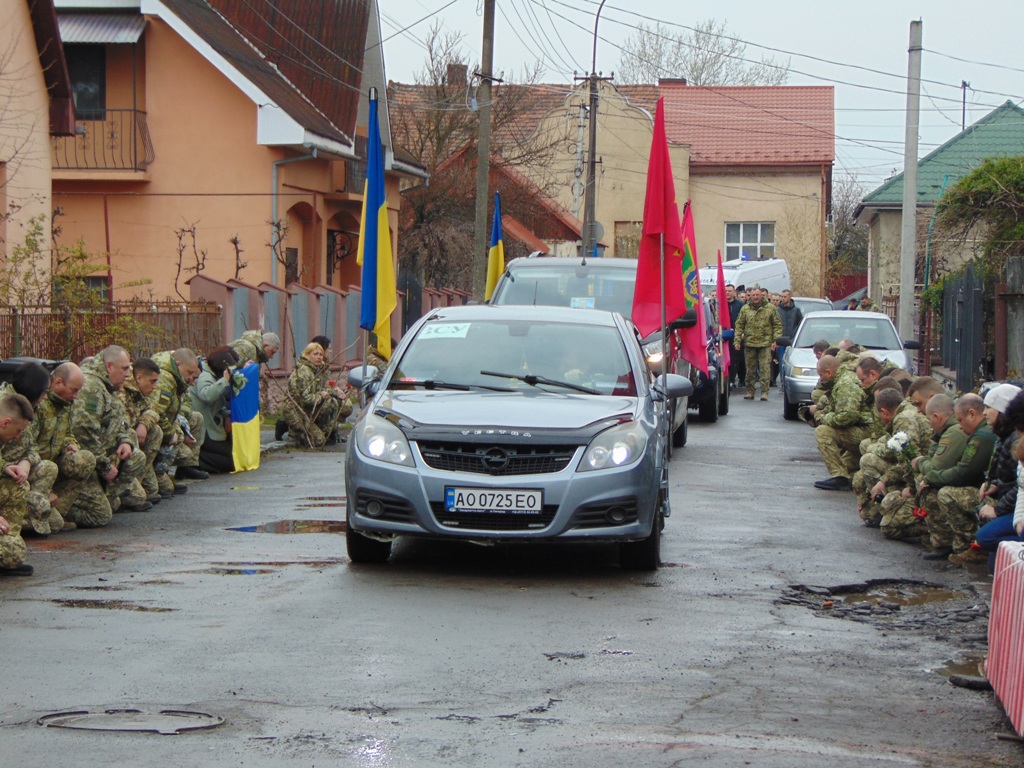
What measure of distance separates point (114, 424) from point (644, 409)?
447cm

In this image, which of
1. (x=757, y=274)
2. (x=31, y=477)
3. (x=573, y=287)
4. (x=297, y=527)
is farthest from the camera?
(x=757, y=274)

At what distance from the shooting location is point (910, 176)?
27.7 m

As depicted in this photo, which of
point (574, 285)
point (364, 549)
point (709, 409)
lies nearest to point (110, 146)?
point (709, 409)

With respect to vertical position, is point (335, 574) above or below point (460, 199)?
below

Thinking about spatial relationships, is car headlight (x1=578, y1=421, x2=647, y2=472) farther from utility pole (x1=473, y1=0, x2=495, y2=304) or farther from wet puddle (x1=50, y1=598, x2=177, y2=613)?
utility pole (x1=473, y1=0, x2=495, y2=304)

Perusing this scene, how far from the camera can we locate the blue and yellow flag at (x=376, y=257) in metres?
16.4

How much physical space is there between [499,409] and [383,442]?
0.73m

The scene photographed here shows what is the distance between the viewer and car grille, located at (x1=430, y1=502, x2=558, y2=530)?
29.6 feet

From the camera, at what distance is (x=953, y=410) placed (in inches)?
422

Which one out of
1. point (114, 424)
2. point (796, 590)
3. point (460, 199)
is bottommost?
point (796, 590)

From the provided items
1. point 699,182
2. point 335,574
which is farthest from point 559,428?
point 699,182

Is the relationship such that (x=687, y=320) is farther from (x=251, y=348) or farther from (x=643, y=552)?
(x=643, y=552)

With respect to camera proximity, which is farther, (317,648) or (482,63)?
(482,63)

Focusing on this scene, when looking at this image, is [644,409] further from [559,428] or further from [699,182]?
[699,182]
